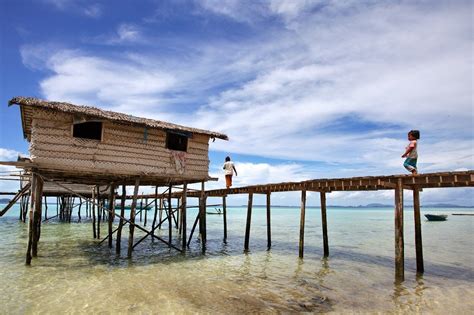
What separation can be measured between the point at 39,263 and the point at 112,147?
5.47 meters

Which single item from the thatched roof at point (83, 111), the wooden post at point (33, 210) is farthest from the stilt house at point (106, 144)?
the wooden post at point (33, 210)

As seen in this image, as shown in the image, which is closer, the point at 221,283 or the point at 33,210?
the point at 221,283

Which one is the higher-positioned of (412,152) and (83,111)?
(83,111)

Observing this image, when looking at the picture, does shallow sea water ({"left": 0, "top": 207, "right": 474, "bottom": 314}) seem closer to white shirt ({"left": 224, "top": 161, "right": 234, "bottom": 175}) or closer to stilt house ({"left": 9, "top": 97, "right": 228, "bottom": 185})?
stilt house ({"left": 9, "top": 97, "right": 228, "bottom": 185})

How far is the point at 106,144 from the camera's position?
43.3 feet

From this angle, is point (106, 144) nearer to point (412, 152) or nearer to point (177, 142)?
point (177, 142)

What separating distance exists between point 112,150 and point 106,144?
1.13ft

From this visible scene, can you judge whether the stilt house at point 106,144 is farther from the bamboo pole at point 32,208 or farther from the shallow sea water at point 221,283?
the shallow sea water at point 221,283

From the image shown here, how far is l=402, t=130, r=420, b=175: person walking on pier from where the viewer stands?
11.6 m

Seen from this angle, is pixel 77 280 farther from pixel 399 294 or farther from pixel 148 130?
pixel 399 294

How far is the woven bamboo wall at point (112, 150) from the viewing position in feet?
38.8

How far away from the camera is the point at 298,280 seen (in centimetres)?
1122

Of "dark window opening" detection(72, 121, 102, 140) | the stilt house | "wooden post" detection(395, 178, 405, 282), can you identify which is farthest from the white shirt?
"wooden post" detection(395, 178, 405, 282)

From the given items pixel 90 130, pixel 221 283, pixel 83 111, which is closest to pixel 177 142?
pixel 90 130
